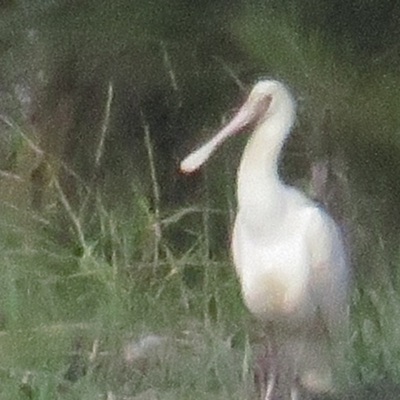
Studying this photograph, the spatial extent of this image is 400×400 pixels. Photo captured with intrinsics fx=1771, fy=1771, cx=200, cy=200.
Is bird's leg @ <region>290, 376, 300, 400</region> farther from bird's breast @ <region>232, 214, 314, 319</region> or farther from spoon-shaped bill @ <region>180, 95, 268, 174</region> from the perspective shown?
spoon-shaped bill @ <region>180, 95, 268, 174</region>

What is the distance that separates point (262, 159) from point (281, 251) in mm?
70

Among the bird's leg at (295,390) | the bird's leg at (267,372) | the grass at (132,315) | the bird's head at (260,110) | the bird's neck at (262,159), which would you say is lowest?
the bird's leg at (295,390)

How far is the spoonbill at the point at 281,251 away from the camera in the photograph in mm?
1269

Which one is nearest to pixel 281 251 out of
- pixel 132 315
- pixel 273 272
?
pixel 273 272

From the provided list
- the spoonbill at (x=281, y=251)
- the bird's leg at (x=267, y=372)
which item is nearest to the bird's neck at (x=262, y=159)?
the spoonbill at (x=281, y=251)

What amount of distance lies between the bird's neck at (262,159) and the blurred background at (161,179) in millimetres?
17

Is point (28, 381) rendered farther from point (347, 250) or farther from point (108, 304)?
point (347, 250)

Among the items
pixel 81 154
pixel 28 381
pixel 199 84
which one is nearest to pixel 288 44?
pixel 199 84

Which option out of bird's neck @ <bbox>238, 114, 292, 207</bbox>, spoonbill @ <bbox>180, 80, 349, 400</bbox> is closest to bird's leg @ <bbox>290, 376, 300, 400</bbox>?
spoonbill @ <bbox>180, 80, 349, 400</bbox>

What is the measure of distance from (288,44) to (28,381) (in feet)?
1.03

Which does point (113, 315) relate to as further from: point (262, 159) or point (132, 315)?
point (262, 159)

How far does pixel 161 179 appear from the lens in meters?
1.31

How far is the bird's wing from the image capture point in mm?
1271

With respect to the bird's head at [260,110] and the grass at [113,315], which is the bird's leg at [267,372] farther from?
the bird's head at [260,110]
